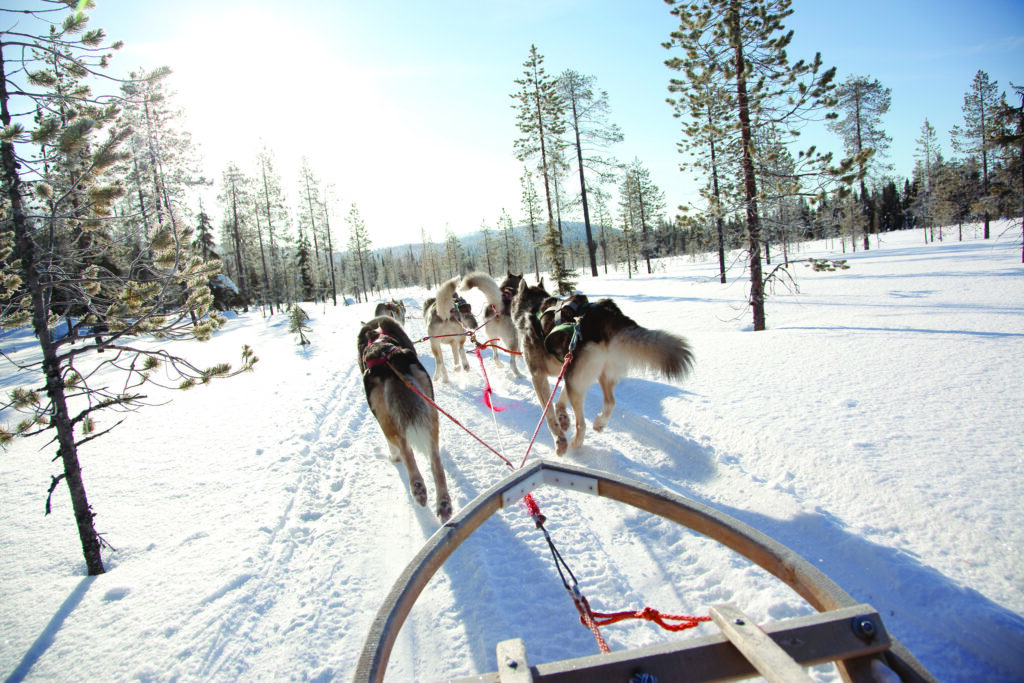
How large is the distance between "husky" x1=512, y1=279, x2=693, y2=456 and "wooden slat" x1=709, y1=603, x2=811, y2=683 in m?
2.78

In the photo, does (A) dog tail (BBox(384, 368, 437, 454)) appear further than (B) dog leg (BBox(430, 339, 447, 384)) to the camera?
No

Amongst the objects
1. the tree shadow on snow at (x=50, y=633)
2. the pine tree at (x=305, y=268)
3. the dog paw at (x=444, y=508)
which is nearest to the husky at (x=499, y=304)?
the dog paw at (x=444, y=508)

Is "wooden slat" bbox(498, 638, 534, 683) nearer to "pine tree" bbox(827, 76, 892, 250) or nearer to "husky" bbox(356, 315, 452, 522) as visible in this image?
"husky" bbox(356, 315, 452, 522)

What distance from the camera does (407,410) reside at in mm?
3848

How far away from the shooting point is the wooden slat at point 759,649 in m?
1.07

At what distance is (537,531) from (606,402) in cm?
224

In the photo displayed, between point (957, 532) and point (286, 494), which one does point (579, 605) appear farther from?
point (286, 494)

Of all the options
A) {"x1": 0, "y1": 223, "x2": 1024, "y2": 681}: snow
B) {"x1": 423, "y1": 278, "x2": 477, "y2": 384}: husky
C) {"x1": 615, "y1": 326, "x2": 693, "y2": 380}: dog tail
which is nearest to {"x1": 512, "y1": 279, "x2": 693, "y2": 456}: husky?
{"x1": 615, "y1": 326, "x2": 693, "y2": 380}: dog tail

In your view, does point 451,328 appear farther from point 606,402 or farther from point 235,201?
point 235,201

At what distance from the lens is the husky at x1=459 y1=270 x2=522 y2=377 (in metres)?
7.35

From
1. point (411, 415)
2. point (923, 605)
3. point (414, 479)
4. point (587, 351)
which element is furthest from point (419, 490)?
point (923, 605)

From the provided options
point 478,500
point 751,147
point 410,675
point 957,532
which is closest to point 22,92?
point 478,500

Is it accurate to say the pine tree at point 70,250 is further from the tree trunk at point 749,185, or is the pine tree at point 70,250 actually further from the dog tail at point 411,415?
the tree trunk at point 749,185

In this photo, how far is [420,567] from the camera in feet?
5.94
